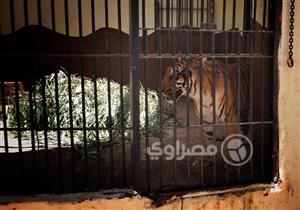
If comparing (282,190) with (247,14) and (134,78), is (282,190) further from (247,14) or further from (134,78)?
(247,14)

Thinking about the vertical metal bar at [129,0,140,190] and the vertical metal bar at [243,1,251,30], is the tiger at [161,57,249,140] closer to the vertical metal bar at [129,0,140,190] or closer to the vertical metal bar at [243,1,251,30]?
the vertical metal bar at [243,1,251,30]

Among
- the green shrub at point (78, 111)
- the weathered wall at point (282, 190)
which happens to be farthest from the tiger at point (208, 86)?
the green shrub at point (78, 111)

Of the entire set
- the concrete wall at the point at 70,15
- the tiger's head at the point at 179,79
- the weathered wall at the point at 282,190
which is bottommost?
the weathered wall at the point at 282,190

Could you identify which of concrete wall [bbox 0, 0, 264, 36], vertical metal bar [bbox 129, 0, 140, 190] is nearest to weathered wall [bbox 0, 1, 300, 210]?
vertical metal bar [bbox 129, 0, 140, 190]

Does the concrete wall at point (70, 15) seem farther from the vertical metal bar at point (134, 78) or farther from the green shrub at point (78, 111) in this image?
the vertical metal bar at point (134, 78)

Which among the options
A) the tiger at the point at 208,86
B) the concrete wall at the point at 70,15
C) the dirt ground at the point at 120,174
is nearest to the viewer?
the dirt ground at the point at 120,174

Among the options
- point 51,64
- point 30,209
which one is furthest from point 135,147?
point 51,64

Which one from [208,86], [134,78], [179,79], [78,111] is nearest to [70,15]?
[78,111]

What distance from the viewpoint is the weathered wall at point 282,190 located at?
2.84 meters

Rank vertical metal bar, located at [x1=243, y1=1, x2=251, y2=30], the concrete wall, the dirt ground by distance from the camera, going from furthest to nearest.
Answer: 1. the concrete wall
2. vertical metal bar, located at [x1=243, y1=1, x2=251, y2=30]
3. the dirt ground

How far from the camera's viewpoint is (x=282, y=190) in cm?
312

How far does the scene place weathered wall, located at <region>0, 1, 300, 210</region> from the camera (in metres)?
2.84

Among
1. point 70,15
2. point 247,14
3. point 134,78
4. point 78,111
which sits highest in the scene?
point 70,15

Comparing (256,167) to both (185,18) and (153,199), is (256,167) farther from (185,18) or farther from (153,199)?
(185,18)
